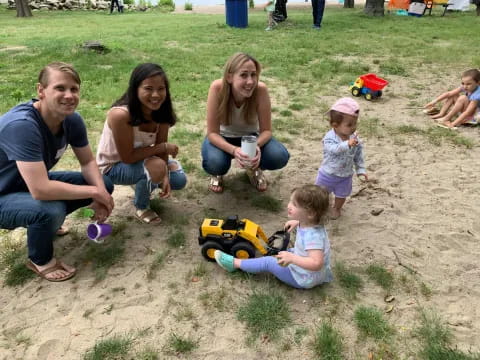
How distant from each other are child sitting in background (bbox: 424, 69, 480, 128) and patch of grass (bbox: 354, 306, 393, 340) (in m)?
3.71

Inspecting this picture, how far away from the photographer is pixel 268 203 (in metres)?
3.53

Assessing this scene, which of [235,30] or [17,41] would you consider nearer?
[17,41]

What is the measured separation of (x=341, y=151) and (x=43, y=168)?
6.83 ft

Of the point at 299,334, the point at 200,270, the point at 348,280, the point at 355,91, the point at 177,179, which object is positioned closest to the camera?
the point at 299,334

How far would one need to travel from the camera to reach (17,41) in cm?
1100

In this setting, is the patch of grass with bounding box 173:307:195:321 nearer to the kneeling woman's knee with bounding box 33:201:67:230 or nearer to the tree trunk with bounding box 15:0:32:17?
the kneeling woman's knee with bounding box 33:201:67:230

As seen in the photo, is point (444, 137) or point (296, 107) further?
point (296, 107)

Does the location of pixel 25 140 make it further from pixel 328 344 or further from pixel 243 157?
pixel 328 344

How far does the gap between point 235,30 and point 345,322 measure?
1180cm

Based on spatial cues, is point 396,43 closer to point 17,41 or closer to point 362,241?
point 362,241

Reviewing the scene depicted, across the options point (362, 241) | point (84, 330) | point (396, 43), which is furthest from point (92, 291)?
point (396, 43)

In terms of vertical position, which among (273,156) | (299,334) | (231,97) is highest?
(231,97)

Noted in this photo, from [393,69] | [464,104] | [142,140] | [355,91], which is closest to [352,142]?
[142,140]

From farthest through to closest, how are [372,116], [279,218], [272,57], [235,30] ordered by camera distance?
[235,30], [272,57], [372,116], [279,218]
